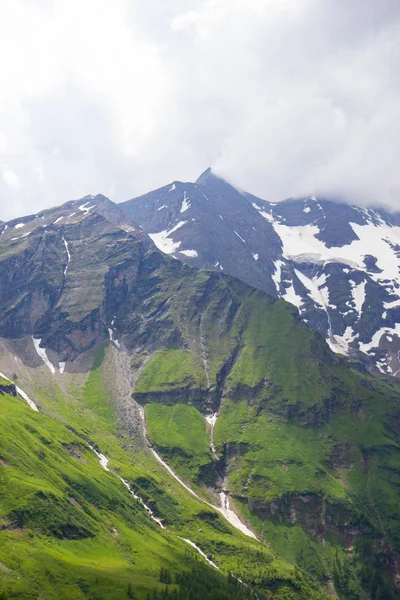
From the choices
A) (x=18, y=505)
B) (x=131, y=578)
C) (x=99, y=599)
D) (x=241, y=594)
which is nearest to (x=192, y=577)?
(x=241, y=594)

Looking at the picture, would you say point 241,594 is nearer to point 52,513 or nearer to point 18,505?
point 52,513

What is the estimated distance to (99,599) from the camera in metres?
155

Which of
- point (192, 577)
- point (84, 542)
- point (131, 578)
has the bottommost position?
point (192, 577)

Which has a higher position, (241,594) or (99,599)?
(99,599)

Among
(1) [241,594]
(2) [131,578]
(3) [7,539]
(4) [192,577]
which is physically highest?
(3) [7,539]

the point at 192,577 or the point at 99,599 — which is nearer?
the point at 99,599

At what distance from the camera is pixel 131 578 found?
6841 inches

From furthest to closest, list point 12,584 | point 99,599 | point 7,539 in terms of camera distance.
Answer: point 7,539, point 99,599, point 12,584

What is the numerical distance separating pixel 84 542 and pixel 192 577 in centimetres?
4353

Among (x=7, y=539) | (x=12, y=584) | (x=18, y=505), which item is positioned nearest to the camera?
(x=12, y=584)

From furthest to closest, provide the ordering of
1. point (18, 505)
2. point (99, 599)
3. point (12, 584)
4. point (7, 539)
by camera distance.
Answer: point (18, 505) < point (7, 539) < point (99, 599) < point (12, 584)

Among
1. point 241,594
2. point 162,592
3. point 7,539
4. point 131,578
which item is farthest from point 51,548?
point 241,594

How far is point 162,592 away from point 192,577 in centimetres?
2943

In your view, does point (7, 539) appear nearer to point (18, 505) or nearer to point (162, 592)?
point (18, 505)
